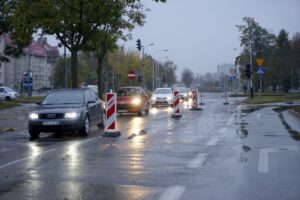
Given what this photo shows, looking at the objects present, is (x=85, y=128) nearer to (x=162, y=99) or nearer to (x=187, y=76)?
(x=162, y=99)

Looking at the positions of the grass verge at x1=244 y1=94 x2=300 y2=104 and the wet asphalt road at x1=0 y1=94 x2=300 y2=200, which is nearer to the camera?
the wet asphalt road at x1=0 y1=94 x2=300 y2=200

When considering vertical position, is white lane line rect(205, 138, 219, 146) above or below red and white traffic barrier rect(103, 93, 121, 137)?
below

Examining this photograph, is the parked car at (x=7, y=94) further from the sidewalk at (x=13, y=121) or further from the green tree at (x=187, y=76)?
the green tree at (x=187, y=76)

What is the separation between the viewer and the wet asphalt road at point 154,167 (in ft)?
24.8

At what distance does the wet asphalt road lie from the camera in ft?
24.8

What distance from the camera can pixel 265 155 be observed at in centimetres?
1128

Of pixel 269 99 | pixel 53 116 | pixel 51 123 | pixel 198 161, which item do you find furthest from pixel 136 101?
pixel 269 99

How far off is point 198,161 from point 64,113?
659cm

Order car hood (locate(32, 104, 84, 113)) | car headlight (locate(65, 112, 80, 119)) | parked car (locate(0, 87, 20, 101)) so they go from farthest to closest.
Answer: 1. parked car (locate(0, 87, 20, 101))
2. car hood (locate(32, 104, 84, 113))
3. car headlight (locate(65, 112, 80, 119))

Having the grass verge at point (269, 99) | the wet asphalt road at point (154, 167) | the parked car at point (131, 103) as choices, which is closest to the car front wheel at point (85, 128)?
the wet asphalt road at point (154, 167)

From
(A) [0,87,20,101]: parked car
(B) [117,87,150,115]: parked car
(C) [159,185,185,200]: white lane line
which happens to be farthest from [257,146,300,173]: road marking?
(A) [0,87,20,101]: parked car

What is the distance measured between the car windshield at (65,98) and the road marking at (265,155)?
7102mm

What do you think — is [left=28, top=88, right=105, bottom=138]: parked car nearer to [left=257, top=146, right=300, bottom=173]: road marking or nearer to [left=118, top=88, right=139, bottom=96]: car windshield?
[left=257, top=146, right=300, bottom=173]: road marking

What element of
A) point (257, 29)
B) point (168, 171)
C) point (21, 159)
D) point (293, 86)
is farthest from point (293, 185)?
point (293, 86)
